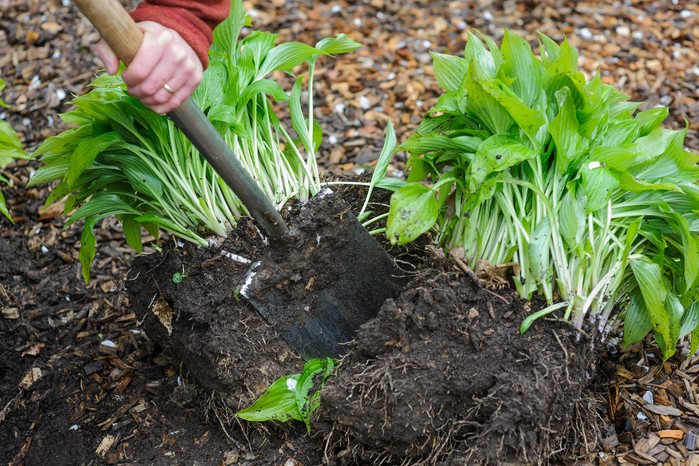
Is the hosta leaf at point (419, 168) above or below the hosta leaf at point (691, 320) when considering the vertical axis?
above

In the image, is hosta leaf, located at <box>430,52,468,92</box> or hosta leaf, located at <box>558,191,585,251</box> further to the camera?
hosta leaf, located at <box>430,52,468,92</box>

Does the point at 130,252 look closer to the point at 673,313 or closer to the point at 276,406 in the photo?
the point at 276,406

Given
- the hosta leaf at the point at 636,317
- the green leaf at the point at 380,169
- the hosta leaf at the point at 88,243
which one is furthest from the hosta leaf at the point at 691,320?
the hosta leaf at the point at 88,243

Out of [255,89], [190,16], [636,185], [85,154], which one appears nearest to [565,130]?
[636,185]

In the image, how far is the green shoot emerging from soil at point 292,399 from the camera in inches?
89.1

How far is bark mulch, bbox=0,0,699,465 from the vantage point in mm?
2477

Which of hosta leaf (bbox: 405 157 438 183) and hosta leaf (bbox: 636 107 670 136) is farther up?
hosta leaf (bbox: 405 157 438 183)

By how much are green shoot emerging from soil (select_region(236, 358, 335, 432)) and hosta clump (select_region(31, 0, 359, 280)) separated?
1.77 ft

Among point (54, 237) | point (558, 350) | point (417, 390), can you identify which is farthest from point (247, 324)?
point (54, 237)

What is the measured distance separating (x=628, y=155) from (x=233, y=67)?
4.30 ft

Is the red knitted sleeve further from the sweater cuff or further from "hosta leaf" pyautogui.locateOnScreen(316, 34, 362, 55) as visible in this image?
"hosta leaf" pyautogui.locateOnScreen(316, 34, 362, 55)

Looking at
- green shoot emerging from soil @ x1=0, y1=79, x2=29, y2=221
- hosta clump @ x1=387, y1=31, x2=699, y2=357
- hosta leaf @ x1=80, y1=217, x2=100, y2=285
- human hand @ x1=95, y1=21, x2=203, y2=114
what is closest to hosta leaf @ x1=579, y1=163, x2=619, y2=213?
hosta clump @ x1=387, y1=31, x2=699, y2=357

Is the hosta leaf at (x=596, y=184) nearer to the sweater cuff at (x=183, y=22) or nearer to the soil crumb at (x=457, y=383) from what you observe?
the soil crumb at (x=457, y=383)

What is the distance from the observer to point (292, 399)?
2291 millimetres
